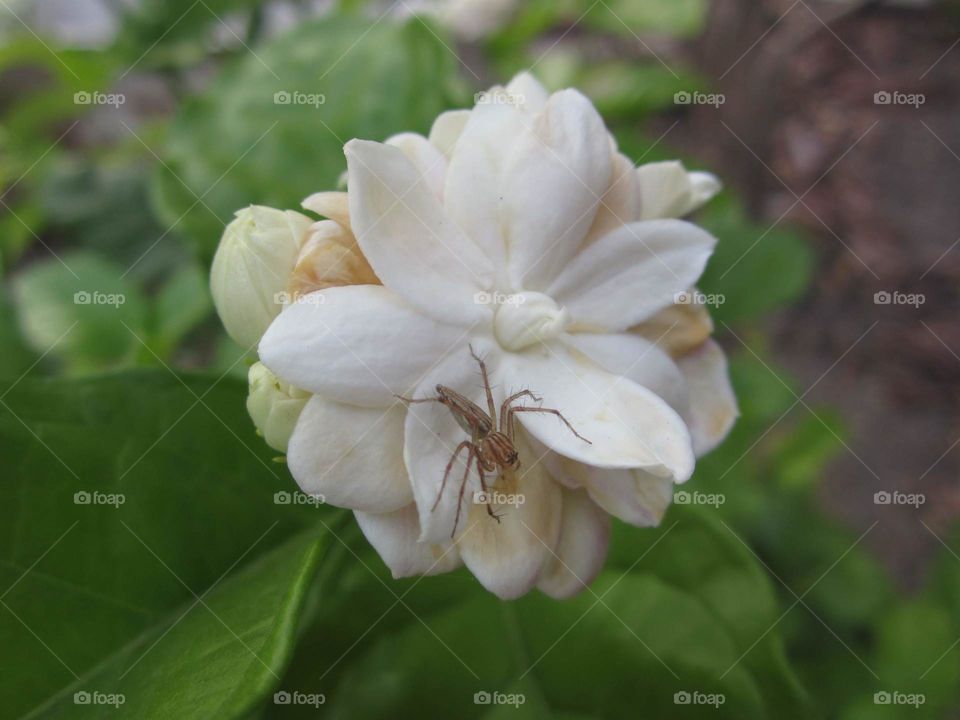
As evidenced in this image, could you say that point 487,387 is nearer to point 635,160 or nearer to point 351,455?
point 351,455

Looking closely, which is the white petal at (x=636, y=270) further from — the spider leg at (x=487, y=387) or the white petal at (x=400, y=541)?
the white petal at (x=400, y=541)

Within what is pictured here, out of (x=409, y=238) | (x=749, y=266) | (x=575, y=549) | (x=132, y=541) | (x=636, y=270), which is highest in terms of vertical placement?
(x=409, y=238)

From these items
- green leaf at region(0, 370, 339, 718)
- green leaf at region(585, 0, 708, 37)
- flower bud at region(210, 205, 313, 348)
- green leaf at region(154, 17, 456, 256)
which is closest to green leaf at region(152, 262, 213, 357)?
green leaf at region(154, 17, 456, 256)

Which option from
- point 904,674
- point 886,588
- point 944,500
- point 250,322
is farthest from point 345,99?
point 944,500

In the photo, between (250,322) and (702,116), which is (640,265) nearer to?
(250,322)

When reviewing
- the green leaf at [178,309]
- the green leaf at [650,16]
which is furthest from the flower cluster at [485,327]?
the green leaf at [650,16]

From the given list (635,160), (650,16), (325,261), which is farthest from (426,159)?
(650,16)
